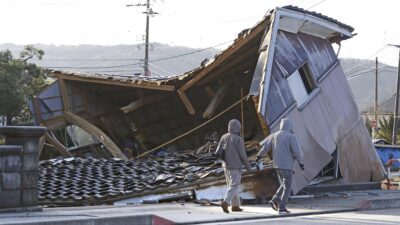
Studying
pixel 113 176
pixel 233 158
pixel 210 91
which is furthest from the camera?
pixel 210 91

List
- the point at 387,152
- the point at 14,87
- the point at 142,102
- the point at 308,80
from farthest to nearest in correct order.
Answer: the point at 14,87, the point at 387,152, the point at 142,102, the point at 308,80

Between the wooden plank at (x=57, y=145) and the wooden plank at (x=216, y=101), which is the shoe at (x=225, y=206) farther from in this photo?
the wooden plank at (x=57, y=145)

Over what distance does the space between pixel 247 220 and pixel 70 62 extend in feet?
548

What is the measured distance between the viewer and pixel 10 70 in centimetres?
3353

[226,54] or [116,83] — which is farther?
[116,83]

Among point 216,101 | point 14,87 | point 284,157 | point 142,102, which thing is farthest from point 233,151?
point 14,87

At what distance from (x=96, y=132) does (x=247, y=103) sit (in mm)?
5131

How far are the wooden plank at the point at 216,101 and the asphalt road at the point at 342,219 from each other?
816 centimetres

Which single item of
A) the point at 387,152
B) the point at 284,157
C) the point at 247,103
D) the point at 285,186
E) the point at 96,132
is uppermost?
the point at 247,103

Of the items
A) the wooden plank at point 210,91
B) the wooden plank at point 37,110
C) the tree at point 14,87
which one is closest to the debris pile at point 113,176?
the wooden plank at point 210,91

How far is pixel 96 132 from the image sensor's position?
21.6 meters

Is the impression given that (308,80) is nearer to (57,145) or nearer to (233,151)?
(233,151)

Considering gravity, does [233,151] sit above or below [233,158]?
above

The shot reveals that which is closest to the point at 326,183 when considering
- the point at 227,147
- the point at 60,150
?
the point at 227,147
